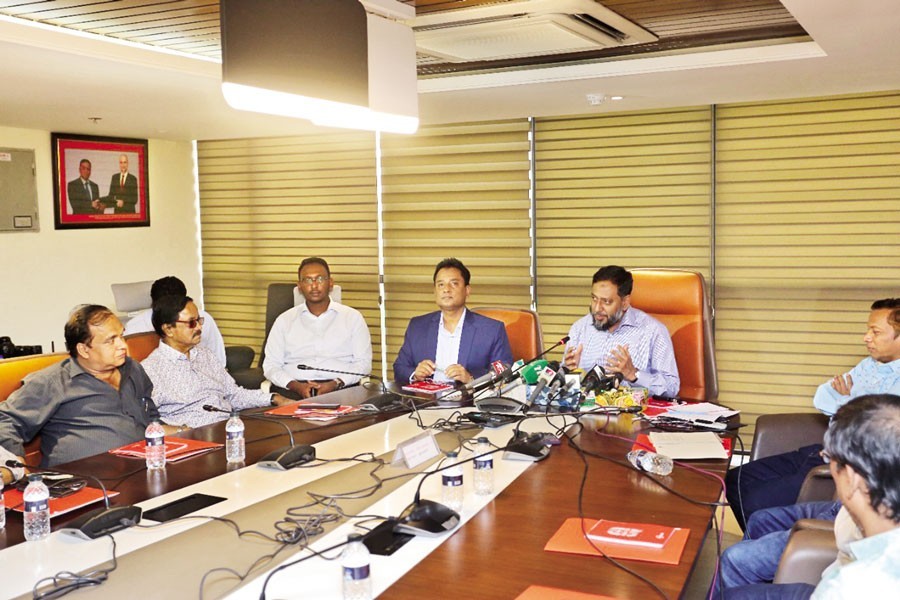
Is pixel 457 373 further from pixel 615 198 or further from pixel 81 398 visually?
pixel 615 198

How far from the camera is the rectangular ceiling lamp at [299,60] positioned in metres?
2.16

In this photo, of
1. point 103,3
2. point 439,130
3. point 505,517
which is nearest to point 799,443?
point 505,517

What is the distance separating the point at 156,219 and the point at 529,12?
467cm

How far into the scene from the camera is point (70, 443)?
3162 millimetres

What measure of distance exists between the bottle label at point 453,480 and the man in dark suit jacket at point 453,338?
1.78 m

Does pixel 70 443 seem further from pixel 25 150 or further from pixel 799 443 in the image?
pixel 25 150

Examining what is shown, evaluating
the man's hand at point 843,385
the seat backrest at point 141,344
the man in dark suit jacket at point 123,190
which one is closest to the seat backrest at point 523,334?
the man's hand at point 843,385

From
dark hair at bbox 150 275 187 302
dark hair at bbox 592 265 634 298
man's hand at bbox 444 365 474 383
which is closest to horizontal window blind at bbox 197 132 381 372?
→ dark hair at bbox 150 275 187 302

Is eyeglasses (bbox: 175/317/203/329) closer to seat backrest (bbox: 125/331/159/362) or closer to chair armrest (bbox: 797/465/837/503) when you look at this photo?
seat backrest (bbox: 125/331/159/362)

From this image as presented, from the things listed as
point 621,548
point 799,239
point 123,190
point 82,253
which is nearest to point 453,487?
point 621,548

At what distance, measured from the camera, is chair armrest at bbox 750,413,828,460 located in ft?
11.7

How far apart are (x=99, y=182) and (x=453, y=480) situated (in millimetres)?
5193

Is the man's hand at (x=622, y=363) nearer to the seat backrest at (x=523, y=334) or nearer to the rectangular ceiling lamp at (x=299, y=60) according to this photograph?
the seat backrest at (x=523, y=334)

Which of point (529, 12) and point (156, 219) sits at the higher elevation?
point (529, 12)
